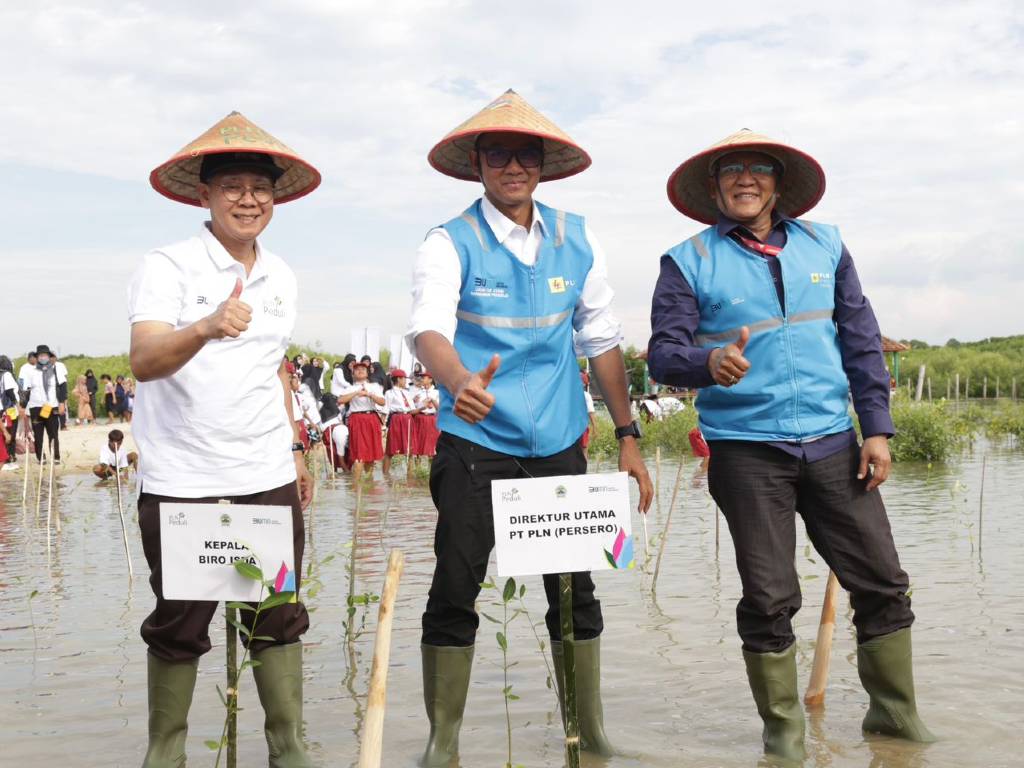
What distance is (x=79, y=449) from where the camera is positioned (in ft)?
80.1

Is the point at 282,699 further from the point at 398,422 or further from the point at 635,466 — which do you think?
the point at 398,422

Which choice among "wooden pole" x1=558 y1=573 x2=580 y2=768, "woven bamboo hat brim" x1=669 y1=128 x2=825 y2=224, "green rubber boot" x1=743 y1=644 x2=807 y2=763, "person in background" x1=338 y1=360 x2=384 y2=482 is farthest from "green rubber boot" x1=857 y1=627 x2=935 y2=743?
"person in background" x1=338 y1=360 x2=384 y2=482

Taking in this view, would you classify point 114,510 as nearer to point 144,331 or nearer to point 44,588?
point 44,588

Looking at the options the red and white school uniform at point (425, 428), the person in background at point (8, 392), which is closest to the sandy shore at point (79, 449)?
the person in background at point (8, 392)

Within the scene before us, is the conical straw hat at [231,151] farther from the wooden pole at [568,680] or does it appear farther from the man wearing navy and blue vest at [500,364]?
the wooden pole at [568,680]

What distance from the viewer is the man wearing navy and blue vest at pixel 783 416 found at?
12.2ft

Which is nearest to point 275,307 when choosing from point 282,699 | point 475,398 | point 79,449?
point 475,398

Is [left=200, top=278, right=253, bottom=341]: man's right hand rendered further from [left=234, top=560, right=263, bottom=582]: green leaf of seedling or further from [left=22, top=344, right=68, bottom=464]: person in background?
[left=22, top=344, right=68, bottom=464]: person in background

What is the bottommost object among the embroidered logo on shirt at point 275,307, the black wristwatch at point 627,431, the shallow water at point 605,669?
the shallow water at point 605,669

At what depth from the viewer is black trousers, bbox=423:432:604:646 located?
12.1 feet

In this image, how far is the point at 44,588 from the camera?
762 cm

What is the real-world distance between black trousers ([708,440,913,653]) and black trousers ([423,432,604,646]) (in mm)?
564

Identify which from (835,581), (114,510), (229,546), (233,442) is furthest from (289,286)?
(114,510)

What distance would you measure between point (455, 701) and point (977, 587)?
4.28 meters
